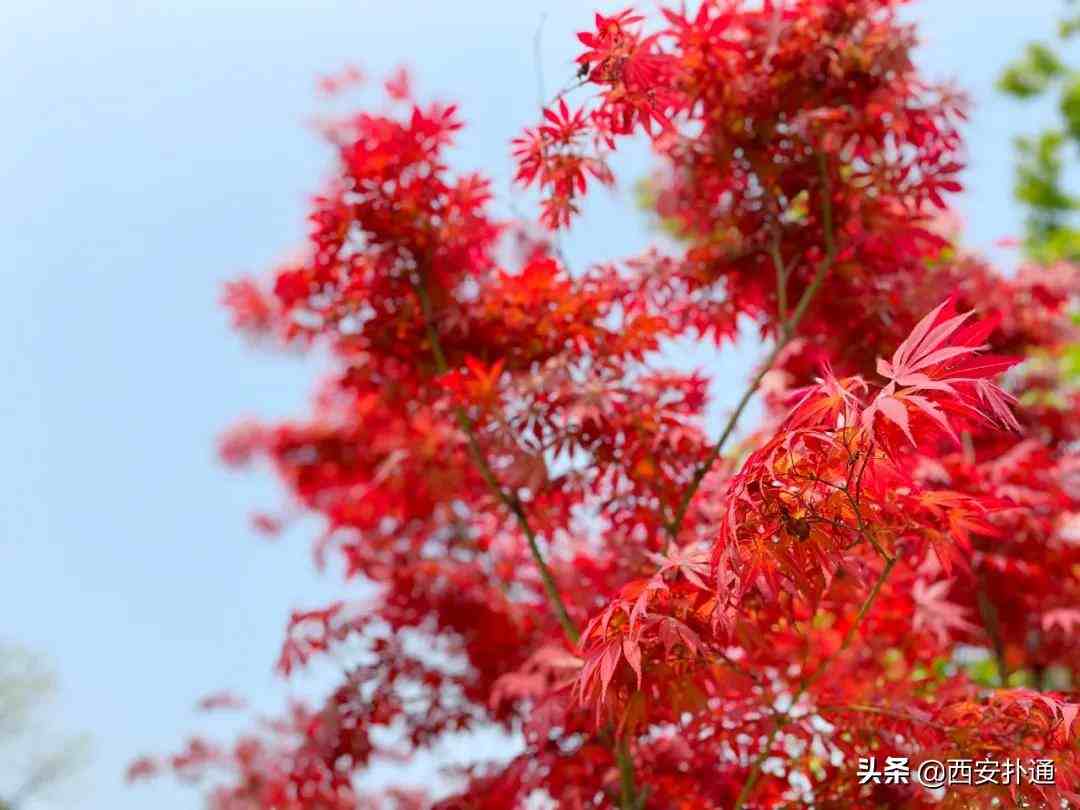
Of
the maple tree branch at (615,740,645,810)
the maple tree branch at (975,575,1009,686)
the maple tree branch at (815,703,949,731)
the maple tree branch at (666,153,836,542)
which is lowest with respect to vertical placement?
the maple tree branch at (815,703,949,731)

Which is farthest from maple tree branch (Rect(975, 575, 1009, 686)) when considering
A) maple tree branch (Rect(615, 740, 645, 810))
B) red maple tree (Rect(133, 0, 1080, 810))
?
maple tree branch (Rect(615, 740, 645, 810))

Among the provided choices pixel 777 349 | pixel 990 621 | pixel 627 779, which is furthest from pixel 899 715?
pixel 990 621

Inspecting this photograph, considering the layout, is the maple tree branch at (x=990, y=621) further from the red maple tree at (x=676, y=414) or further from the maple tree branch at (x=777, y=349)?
the maple tree branch at (x=777, y=349)

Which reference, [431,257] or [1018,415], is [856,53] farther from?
[1018,415]

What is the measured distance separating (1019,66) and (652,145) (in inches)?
342

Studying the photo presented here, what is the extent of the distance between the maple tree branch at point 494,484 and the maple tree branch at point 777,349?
0.33 meters

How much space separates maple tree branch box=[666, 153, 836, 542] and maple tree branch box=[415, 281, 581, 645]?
33 cm

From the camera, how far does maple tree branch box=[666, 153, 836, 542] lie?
2.59m

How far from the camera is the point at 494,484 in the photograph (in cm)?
272

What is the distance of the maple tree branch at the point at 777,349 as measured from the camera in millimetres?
2590

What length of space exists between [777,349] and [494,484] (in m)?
0.84

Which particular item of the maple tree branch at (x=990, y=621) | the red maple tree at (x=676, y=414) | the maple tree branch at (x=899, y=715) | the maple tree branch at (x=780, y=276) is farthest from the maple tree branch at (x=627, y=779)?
the maple tree branch at (x=990, y=621)

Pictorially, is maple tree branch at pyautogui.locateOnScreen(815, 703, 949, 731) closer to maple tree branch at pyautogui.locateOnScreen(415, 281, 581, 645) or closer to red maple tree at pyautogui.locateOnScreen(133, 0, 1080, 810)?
red maple tree at pyautogui.locateOnScreen(133, 0, 1080, 810)

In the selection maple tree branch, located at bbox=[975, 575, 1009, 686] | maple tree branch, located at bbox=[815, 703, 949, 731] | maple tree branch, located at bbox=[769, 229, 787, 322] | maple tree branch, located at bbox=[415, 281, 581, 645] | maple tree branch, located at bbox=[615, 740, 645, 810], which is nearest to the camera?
maple tree branch, located at bbox=[815, 703, 949, 731]
